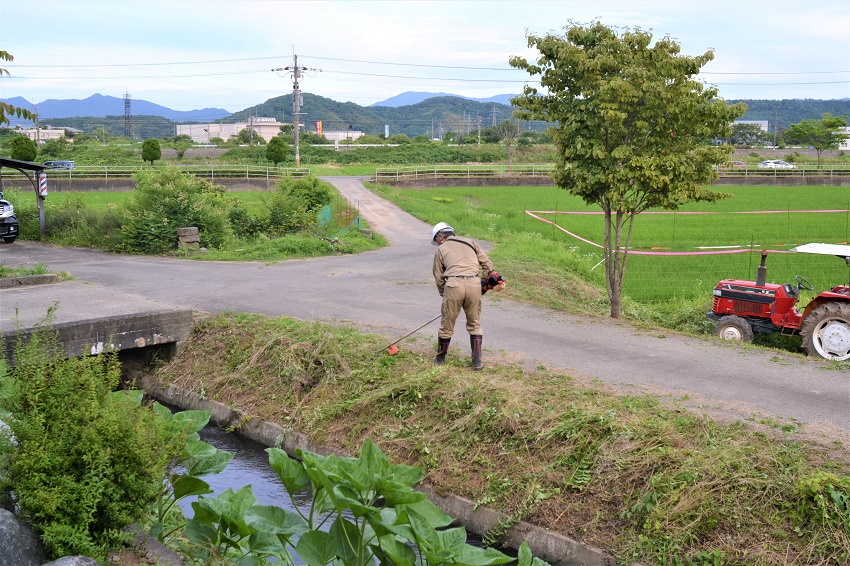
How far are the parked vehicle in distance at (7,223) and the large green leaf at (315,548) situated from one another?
20.6 m

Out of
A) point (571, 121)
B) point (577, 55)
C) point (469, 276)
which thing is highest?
point (577, 55)

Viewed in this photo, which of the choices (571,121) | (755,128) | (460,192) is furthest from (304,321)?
(755,128)

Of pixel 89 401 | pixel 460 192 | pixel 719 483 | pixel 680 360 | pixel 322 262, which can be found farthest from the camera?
pixel 460 192

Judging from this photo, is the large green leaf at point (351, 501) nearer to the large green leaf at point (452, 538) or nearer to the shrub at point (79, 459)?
the large green leaf at point (452, 538)

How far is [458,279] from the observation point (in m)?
8.60

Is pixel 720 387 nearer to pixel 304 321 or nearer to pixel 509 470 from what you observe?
pixel 509 470

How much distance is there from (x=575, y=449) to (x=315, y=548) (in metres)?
3.99

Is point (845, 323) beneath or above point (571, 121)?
beneath

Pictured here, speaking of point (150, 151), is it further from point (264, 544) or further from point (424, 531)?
point (424, 531)

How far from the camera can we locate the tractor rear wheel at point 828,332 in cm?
1014

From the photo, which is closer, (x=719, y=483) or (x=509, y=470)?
(x=719, y=483)

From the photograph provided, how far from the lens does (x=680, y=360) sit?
9641 millimetres

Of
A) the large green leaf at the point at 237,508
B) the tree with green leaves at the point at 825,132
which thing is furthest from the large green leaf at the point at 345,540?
the tree with green leaves at the point at 825,132

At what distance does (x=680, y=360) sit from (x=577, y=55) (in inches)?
188
